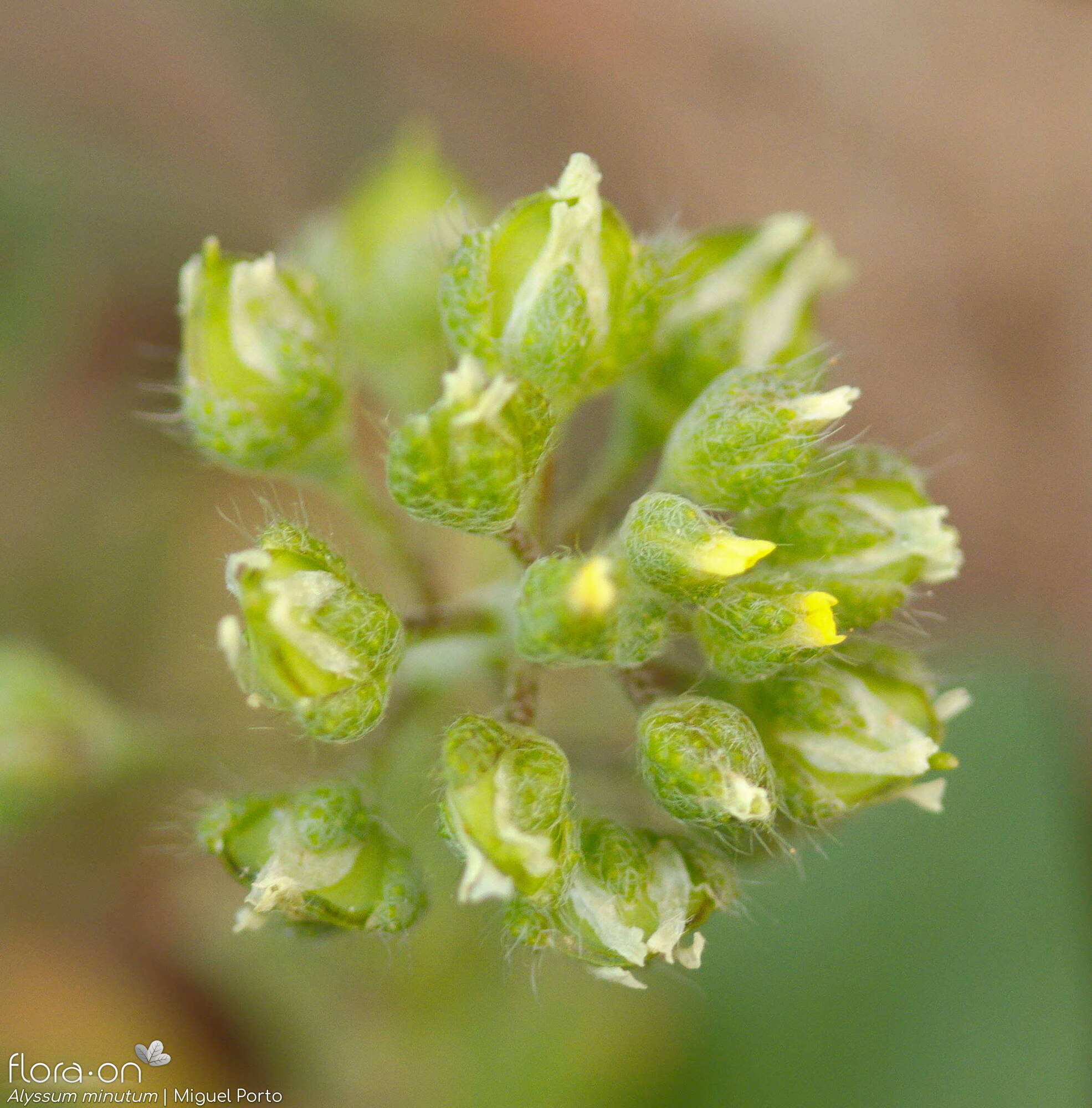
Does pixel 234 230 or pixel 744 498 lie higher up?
pixel 234 230

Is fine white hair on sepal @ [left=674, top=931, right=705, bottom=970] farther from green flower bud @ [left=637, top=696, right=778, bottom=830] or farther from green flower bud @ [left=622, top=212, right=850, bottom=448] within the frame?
green flower bud @ [left=622, top=212, right=850, bottom=448]

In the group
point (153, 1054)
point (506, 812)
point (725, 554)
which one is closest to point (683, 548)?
point (725, 554)

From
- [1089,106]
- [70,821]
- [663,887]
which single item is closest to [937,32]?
[1089,106]

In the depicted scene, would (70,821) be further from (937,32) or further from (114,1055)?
(937,32)

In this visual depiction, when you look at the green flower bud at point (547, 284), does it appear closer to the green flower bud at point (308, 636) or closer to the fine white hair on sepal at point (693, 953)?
the green flower bud at point (308, 636)

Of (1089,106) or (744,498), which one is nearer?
(744,498)

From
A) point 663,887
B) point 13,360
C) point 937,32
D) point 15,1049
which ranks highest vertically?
point 937,32

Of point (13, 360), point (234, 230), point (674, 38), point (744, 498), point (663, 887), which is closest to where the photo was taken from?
point (663, 887)
